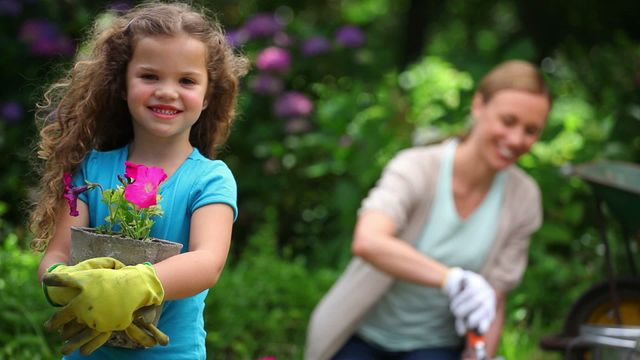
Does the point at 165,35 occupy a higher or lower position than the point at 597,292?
higher

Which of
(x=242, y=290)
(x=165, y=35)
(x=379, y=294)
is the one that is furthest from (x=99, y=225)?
(x=242, y=290)

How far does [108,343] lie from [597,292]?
6.46ft

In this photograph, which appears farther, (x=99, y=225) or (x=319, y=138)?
(x=319, y=138)

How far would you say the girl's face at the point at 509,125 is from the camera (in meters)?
2.93

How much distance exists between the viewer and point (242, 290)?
12.3 feet

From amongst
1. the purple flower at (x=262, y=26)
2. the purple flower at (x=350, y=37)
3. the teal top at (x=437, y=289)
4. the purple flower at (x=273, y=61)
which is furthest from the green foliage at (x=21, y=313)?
the purple flower at (x=350, y=37)

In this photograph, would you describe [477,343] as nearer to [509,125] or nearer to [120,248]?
[509,125]

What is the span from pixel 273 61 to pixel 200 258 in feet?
10.5

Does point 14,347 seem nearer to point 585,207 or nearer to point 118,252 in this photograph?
point 118,252

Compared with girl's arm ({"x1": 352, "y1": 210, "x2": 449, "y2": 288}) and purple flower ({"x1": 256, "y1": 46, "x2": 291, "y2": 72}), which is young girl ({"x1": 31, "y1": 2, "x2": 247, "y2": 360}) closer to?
girl's arm ({"x1": 352, "y1": 210, "x2": 449, "y2": 288})

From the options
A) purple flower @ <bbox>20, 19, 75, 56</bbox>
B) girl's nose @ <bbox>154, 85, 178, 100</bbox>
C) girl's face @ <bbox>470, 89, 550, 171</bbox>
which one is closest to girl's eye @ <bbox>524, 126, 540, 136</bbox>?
girl's face @ <bbox>470, 89, 550, 171</bbox>

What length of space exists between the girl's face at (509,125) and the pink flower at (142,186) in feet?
4.78

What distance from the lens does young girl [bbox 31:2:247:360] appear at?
5.96 ft

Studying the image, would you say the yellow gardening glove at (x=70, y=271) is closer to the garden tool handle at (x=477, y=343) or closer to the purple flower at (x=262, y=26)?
the garden tool handle at (x=477, y=343)
